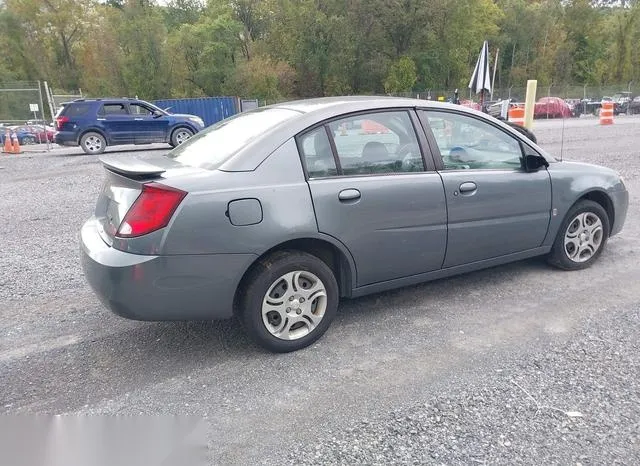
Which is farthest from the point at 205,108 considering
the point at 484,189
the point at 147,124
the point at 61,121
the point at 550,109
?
the point at 550,109

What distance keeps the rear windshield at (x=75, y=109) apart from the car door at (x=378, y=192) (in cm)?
1481

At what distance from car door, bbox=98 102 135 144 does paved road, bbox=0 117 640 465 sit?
1278 centimetres

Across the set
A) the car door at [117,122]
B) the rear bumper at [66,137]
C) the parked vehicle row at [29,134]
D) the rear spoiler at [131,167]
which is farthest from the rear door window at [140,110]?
the rear spoiler at [131,167]

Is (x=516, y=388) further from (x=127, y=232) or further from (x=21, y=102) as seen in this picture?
(x=21, y=102)

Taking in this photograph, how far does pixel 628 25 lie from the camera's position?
2441 inches

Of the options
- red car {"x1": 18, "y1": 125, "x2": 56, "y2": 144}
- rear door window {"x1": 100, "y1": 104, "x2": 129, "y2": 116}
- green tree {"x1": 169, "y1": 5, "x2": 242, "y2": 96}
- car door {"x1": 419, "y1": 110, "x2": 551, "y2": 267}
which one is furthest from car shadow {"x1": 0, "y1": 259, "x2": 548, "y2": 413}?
green tree {"x1": 169, "y1": 5, "x2": 242, "y2": 96}

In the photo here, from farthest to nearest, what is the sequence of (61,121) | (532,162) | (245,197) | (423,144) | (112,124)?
(112,124)
(61,121)
(532,162)
(423,144)
(245,197)

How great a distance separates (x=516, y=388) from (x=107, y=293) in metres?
2.39

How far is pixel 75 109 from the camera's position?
16.1 metres

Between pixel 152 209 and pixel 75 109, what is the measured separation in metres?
15.2

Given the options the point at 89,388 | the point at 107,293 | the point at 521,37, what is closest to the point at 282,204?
the point at 107,293

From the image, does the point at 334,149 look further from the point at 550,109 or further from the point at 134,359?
the point at 550,109

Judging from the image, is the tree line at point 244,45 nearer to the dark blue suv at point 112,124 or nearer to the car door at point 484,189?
the dark blue suv at point 112,124

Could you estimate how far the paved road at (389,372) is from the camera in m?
2.47
